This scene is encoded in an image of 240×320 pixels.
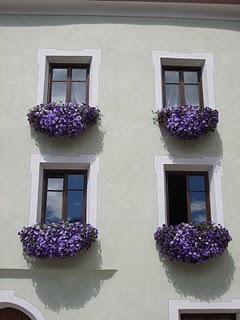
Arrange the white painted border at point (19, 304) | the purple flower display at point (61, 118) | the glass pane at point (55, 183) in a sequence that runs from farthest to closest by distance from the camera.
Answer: the glass pane at point (55, 183)
the purple flower display at point (61, 118)
the white painted border at point (19, 304)

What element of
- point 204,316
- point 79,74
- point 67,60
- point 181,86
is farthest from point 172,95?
point 204,316

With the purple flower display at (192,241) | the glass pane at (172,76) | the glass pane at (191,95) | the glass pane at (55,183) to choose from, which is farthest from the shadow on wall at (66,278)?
the glass pane at (172,76)

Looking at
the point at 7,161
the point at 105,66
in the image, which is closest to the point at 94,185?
the point at 7,161

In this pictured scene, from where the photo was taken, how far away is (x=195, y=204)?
10898 mm

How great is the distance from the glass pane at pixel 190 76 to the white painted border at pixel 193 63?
216mm

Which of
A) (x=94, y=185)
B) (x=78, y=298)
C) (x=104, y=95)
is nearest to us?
(x=78, y=298)

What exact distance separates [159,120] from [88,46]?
224cm

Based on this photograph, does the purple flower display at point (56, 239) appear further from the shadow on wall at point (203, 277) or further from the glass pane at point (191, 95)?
the glass pane at point (191, 95)

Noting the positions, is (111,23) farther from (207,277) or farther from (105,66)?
(207,277)

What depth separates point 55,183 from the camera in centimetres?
1102

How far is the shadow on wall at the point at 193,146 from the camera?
1099 cm

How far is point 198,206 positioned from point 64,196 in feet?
8.55

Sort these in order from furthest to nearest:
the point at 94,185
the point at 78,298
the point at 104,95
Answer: the point at 104,95 → the point at 94,185 → the point at 78,298

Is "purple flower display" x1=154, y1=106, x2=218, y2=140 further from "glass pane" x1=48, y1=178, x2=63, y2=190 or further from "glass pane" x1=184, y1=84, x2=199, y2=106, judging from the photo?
"glass pane" x1=48, y1=178, x2=63, y2=190
